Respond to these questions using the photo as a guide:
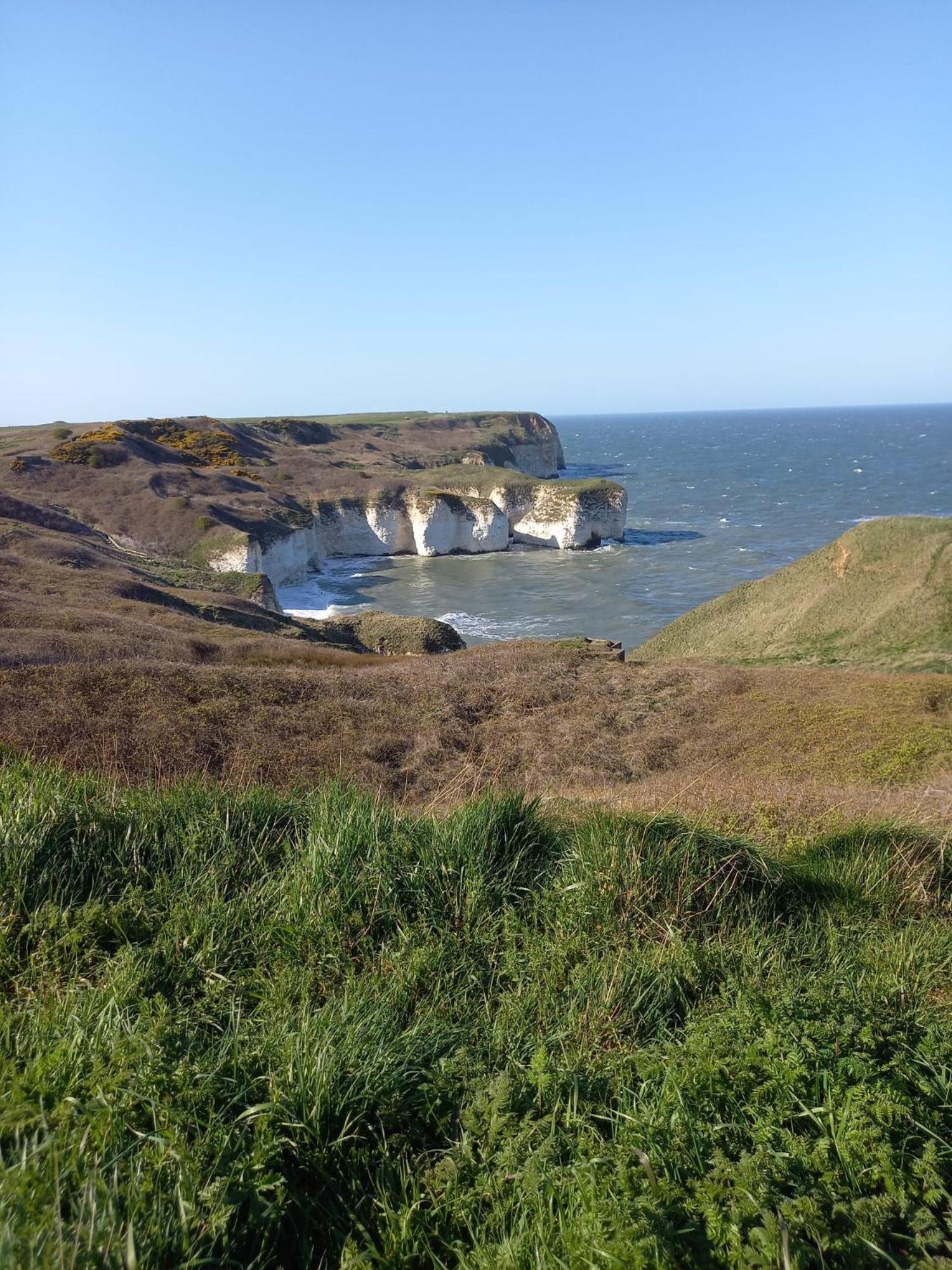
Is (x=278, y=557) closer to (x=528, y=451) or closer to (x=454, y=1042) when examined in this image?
(x=454, y=1042)

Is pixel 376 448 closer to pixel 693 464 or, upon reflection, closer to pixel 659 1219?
pixel 693 464

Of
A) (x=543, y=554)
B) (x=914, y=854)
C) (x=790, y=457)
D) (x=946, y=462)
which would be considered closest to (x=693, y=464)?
(x=790, y=457)

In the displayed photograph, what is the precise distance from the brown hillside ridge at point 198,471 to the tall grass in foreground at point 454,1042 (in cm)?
5613

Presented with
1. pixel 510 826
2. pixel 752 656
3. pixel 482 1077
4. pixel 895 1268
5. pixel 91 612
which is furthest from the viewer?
pixel 752 656

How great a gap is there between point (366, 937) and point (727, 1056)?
7.11ft

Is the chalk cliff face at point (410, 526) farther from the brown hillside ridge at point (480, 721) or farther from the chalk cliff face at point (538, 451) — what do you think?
the brown hillside ridge at point (480, 721)

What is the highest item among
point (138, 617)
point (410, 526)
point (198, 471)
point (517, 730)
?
point (198, 471)

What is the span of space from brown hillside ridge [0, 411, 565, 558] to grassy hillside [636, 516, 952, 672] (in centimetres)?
3827

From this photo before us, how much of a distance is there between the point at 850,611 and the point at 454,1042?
28996 millimetres

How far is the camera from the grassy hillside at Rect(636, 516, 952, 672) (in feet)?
87.8

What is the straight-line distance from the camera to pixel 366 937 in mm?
5023

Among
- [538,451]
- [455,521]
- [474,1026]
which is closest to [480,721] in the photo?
[474,1026]

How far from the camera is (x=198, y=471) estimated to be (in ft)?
244

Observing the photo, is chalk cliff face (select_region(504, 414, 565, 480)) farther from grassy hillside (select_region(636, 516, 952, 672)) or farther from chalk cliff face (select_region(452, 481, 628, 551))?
grassy hillside (select_region(636, 516, 952, 672))
